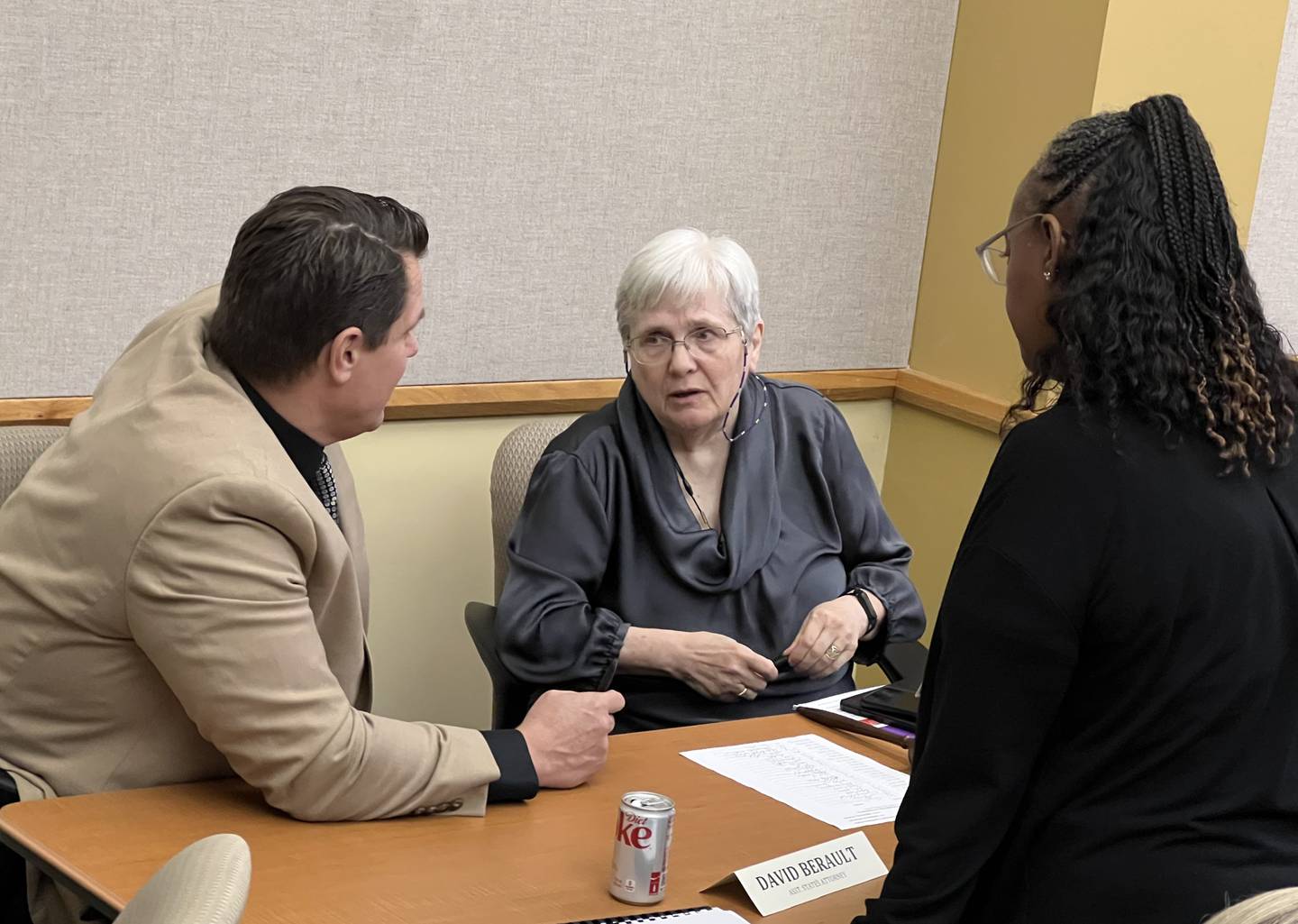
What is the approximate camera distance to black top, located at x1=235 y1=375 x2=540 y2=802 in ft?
Answer: 6.30

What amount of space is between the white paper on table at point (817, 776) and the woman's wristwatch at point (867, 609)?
0.47 meters

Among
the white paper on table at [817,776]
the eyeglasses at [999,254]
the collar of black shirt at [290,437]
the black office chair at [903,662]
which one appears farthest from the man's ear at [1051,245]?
the black office chair at [903,662]

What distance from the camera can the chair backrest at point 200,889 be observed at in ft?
3.08

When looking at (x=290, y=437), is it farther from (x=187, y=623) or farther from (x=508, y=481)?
(x=508, y=481)

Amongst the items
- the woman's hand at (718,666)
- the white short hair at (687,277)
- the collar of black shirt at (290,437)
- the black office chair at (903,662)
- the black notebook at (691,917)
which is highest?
the white short hair at (687,277)

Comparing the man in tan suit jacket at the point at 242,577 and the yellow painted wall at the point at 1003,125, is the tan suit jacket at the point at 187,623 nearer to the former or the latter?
the man in tan suit jacket at the point at 242,577

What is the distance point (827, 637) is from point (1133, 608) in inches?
50.5

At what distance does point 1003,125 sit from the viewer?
3.73 metres

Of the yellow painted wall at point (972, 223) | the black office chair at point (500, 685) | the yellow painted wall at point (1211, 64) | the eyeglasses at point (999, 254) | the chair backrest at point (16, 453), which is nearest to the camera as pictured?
the eyeglasses at point (999, 254)

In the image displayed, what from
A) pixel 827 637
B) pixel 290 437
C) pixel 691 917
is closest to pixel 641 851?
pixel 691 917

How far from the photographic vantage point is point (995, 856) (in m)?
1.47

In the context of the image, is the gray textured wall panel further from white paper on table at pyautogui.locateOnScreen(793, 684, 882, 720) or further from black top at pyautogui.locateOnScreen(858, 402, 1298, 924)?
black top at pyautogui.locateOnScreen(858, 402, 1298, 924)

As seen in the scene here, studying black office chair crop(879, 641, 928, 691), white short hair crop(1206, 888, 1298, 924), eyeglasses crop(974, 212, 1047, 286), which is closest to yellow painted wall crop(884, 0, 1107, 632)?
black office chair crop(879, 641, 928, 691)

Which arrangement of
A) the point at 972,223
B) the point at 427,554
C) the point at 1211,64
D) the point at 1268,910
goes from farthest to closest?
the point at 972,223 → the point at 1211,64 → the point at 427,554 → the point at 1268,910
